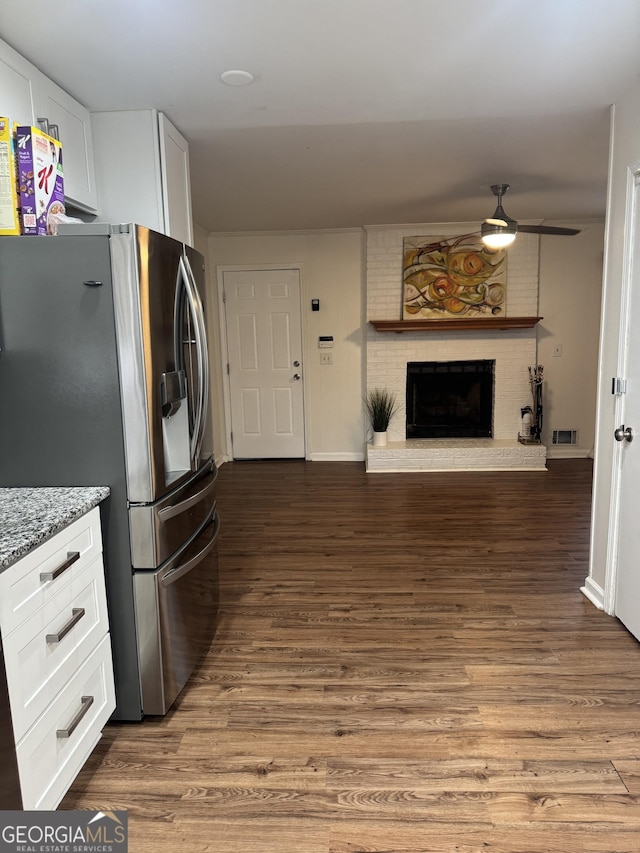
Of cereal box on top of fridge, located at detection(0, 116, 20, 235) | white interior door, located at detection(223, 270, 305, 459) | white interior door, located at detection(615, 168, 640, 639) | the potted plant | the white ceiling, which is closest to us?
cereal box on top of fridge, located at detection(0, 116, 20, 235)

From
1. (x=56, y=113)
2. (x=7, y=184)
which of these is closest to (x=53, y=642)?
(x=7, y=184)

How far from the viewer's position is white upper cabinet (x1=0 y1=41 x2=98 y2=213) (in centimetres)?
201

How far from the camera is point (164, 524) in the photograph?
195cm

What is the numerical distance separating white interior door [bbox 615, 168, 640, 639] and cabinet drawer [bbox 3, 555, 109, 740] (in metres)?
2.17

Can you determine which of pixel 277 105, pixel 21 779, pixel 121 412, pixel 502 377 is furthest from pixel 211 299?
pixel 21 779

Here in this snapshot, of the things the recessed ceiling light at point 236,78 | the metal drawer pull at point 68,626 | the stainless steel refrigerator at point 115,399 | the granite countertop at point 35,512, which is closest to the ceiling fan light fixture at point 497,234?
the recessed ceiling light at point 236,78

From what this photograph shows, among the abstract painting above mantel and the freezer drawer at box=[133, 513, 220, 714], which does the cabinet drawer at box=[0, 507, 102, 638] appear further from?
the abstract painting above mantel

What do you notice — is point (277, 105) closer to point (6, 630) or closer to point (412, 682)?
point (6, 630)

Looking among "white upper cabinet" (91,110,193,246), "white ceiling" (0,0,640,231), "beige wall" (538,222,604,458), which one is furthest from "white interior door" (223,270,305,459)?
"white upper cabinet" (91,110,193,246)

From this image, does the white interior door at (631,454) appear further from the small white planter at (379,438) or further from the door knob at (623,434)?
the small white planter at (379,438)

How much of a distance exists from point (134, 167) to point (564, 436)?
5091 millimetres

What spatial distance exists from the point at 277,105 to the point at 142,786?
272 cm

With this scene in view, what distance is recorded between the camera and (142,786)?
5.66 feet

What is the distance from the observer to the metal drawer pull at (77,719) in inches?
60.9
